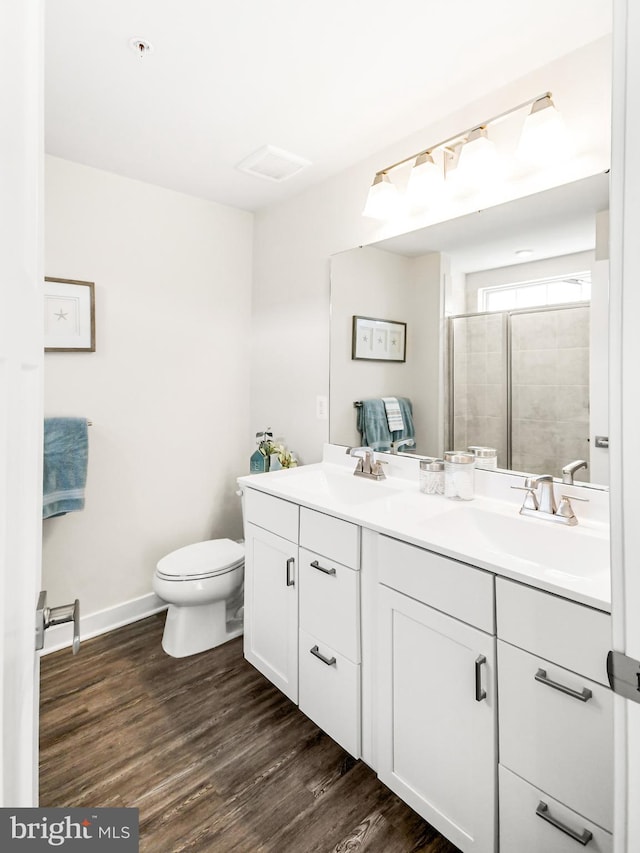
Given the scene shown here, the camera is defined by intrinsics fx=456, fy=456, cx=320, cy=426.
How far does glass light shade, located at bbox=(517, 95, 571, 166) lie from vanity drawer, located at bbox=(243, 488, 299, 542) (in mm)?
1494

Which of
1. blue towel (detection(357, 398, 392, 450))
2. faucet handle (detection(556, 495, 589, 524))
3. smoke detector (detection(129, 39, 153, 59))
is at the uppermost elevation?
smoke detector (detection(129, 39, 153, 59))

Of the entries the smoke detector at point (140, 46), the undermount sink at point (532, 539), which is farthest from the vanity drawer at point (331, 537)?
the smoke detector at point (140, 46)

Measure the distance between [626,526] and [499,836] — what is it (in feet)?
3.54

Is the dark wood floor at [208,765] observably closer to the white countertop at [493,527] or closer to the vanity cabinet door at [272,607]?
the vanity cabinet door at [272,607]

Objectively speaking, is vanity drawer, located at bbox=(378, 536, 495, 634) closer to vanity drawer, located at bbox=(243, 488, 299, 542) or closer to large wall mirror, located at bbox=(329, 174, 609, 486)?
vanity drawer, located at bbox=(243, 488, 299, 542)

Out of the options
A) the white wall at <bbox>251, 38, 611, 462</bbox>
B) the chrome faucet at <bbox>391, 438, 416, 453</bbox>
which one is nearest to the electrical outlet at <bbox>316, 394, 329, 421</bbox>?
the white wall at <bbox>251, 38, 611, 462</bbox>

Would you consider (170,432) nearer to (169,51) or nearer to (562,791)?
(169,51)

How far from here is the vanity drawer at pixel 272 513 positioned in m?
1.77

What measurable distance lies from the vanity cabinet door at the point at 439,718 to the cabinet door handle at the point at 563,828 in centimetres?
12

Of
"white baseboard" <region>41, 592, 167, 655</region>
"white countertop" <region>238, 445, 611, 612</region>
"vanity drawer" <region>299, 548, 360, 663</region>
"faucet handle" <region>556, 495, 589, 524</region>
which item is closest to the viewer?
"white countertop" <region>238, 445, 611, 612</region>

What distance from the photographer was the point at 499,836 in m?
1.14

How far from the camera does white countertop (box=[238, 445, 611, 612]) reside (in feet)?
3.56

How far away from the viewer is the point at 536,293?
1.61 meters

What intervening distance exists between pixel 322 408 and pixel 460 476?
962mm
